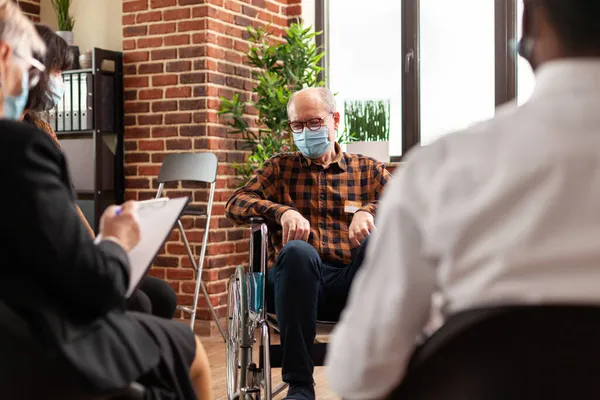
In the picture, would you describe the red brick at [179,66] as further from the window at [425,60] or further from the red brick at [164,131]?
the window at [425,60]

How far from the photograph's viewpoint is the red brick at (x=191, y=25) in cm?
448

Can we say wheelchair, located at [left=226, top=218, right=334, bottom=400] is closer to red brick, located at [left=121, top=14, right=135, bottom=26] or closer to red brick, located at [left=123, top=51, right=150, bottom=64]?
red brick, located at [left=123, top=51, right=150, bottom=64]

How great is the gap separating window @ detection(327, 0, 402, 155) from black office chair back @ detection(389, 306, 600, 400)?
413 centimetres

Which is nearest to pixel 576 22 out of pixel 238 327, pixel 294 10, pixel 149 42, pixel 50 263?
pixel 50 263

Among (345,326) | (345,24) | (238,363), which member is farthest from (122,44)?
(345,326)

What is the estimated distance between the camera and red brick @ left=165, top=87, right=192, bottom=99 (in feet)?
15.0

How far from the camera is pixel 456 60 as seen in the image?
4.72 m

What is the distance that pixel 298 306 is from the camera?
8.14 ft

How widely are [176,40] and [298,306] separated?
2.64 metres

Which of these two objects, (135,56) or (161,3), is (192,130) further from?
(161,3)

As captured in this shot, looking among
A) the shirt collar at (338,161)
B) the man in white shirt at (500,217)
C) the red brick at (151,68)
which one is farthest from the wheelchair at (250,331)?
the red brick at (151,68)

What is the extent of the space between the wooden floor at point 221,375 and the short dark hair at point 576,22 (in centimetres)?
246

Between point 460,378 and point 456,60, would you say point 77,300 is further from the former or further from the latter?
point 456,60

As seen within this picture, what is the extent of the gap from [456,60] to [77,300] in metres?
3.97
